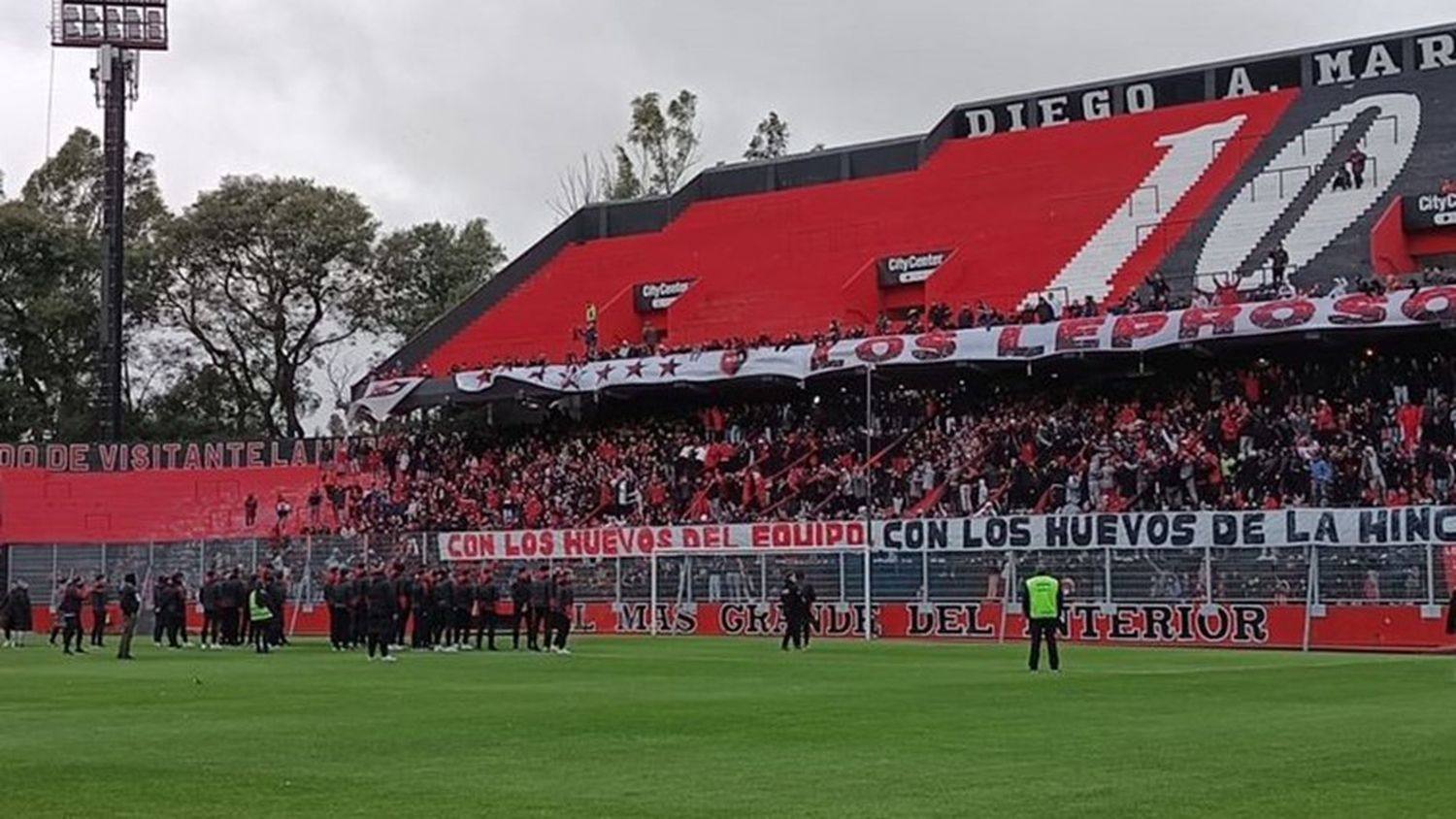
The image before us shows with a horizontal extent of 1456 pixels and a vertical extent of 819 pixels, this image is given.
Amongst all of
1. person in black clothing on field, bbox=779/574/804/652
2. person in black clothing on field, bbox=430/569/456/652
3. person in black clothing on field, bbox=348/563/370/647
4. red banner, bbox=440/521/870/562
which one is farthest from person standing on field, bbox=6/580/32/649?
person in black clothing on field, bbox=779/574/804/652

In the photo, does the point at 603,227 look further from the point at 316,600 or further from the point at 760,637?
the point at 760,637

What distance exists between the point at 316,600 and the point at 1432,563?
26641mm

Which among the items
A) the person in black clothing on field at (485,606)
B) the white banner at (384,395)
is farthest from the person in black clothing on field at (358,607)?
the white banner at (384,395)

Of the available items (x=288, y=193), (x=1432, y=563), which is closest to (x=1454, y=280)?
(x=1432, y=563)

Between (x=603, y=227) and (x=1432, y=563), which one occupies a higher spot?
(x=603, y=227)

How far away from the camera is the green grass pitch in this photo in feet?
45.9

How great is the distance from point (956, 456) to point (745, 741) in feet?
110

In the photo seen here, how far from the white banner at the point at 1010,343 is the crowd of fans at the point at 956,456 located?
186 cm

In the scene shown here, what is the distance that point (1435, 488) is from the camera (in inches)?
1636

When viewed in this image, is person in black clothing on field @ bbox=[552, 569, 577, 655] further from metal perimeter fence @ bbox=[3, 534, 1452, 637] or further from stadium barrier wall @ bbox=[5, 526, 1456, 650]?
stadium barrier wall @ bbox=[5, 526, 1456, 650]

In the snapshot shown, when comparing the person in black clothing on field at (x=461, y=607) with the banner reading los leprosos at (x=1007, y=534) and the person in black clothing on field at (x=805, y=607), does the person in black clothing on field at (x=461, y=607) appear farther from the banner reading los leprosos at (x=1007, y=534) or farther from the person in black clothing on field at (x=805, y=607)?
the banner reading los leprosos at (x=1007, y=534)

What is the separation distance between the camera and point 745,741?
60.1 feet

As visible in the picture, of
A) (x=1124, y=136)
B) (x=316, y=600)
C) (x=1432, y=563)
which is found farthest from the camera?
(x=1124, y=136)

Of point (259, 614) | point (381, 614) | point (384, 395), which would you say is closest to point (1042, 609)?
point (381, 614)
